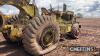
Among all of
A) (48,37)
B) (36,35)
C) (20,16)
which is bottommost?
(48,37)

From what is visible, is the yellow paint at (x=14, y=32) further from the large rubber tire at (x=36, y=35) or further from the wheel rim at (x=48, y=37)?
the wheel rim at (x=48, y=37)

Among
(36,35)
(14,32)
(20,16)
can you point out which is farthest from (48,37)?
(20,16)

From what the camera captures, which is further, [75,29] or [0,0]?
[75,29]

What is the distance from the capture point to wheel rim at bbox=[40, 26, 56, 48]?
12.7m

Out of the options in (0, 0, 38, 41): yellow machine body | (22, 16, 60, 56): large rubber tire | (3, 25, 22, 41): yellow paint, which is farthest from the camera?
(3, 25, 22, 41): yellow paint

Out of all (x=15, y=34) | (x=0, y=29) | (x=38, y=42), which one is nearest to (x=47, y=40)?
(x=38, y=42)

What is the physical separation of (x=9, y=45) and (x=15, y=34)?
190 centimetres

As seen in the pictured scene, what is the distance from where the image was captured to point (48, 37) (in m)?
13.2

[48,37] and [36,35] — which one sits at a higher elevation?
[36,35]

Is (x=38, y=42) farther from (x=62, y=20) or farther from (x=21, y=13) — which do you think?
(x=62, y=20)

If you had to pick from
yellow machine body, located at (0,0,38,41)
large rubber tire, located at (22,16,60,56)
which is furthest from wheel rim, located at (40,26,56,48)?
yellow machine body, located at (0,0,38,41)

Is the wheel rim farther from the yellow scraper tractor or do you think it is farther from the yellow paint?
the yellow paint

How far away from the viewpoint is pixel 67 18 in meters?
18.2

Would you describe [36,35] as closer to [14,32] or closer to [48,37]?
[48,37]
